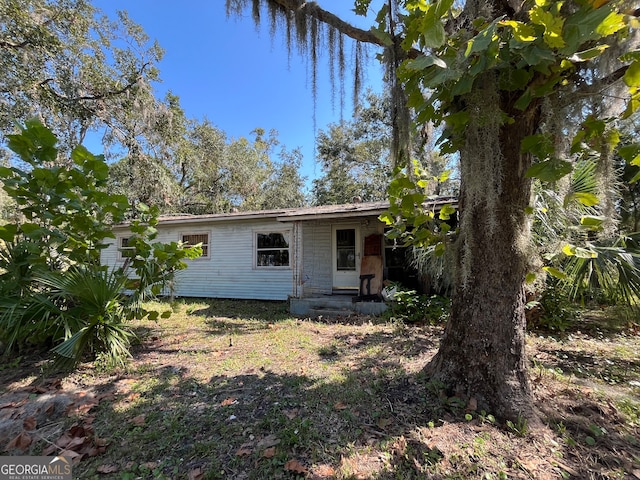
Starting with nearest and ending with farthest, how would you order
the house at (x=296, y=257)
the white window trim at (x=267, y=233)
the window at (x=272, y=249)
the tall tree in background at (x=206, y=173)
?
the house at (x=296, y=257) → the white window trim at (x=267, y=233) → the window at (x=272, y=249) → the tall tree in background at (x=206, y=173)

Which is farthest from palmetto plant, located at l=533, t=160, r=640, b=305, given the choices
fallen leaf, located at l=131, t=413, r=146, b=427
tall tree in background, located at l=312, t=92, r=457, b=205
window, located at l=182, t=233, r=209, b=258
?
tall tree in background, located at l=312, t=92, r=457, b=205

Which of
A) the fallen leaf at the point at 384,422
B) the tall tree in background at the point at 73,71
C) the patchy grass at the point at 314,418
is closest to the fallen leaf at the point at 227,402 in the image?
the patchy grass at the point at 314,418

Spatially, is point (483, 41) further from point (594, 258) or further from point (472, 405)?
point (594, 258)

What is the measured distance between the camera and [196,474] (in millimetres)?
2121

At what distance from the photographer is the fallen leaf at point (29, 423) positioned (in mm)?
2748

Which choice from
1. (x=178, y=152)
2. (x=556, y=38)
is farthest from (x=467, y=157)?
(x=178, y=152)

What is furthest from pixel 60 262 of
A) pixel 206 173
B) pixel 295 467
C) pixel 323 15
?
pixel 206 173

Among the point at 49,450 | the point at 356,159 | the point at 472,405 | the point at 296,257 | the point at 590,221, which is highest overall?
the point at 356,159

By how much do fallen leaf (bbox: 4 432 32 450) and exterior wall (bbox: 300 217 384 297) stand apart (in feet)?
20.4

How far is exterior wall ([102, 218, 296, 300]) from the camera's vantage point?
994 cm

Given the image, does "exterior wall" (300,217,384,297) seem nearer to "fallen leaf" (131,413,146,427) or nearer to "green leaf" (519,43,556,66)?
"fallen leaf" (131,413,146,427)

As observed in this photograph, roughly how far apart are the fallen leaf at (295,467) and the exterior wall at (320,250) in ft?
20.7

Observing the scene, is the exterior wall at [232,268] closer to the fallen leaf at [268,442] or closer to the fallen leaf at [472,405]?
the fallen leaf at [268,442]

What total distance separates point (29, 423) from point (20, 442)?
0.27 m
